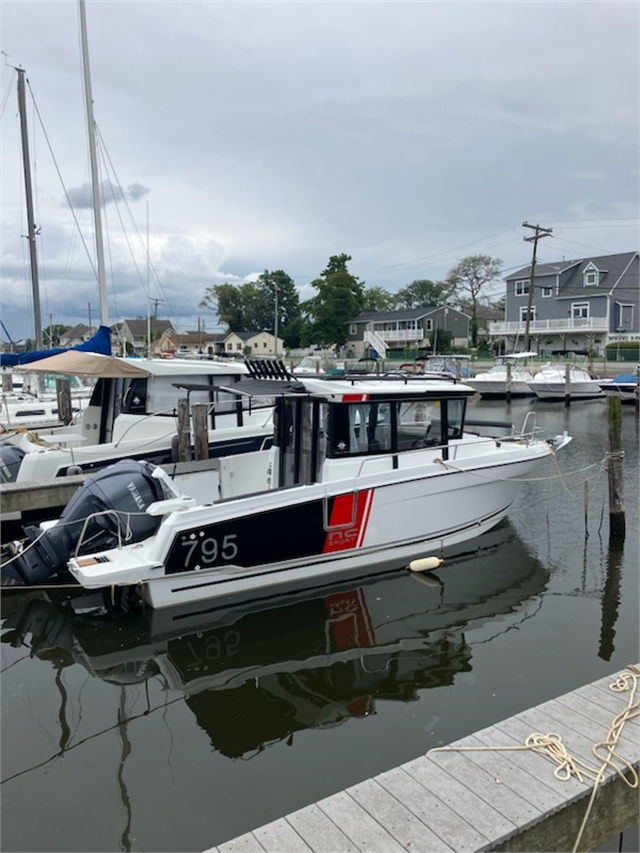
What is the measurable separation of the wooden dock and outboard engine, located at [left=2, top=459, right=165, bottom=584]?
15.5ft

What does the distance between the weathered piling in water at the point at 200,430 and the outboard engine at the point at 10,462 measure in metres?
3.30

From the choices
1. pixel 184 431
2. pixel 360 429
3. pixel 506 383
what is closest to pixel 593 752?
pixel 360 429

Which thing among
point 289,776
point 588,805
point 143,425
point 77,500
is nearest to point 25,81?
point 143,425

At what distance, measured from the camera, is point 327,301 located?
7019 cm

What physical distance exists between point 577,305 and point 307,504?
51184 mm

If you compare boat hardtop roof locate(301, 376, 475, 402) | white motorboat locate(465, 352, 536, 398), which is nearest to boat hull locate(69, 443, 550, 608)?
boat hardtop roof locate(301, 376, 475, 402)

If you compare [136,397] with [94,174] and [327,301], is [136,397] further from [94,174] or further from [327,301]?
[327,301]

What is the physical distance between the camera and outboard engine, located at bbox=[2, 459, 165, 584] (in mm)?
7449

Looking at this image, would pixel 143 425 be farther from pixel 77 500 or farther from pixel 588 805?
pixel 588 805

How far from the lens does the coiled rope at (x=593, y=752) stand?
11.8 feet

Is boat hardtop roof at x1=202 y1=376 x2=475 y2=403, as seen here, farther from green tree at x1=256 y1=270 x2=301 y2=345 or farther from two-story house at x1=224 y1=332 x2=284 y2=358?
green tree at x1=256 y1=270 x2=301 y2=345

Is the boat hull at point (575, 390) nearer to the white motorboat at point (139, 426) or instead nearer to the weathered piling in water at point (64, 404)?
the white motorboat at point (139, 426)

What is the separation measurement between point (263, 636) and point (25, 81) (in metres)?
19.1

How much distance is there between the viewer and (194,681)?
19.7ft
